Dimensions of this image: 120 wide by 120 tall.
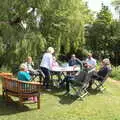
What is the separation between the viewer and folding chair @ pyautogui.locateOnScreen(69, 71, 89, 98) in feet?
41.4

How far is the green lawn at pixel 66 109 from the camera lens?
1032cm

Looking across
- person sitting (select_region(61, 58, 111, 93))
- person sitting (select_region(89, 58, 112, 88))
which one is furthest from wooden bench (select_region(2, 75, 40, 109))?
person sitting (select_region(89, 58, 112, 88))

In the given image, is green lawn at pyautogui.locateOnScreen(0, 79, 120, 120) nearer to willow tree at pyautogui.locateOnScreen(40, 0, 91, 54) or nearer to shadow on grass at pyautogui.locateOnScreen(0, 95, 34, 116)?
shadow on grass at pyautogui.locateOnScreen(0, 95, 34, 116)

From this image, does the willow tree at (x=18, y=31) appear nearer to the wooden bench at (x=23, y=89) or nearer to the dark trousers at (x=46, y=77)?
the dark trousers at (x=46, y=77)

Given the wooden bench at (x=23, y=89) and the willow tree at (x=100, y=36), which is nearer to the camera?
the wooden bench at (x=23, y=89)

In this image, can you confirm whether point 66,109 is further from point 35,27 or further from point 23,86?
point 35,27

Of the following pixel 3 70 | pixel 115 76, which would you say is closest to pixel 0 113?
pixel 3 70

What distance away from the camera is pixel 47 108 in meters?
11.2

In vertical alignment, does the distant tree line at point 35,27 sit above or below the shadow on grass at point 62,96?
above

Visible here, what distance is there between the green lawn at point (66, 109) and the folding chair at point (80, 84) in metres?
0.20

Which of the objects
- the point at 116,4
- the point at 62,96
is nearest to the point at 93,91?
the point at 62,96

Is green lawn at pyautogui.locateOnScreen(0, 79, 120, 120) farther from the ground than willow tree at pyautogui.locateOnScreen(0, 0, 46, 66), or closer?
closer

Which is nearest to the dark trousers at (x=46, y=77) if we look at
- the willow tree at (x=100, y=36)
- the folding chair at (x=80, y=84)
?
the folding chair at (x=80, y=84)

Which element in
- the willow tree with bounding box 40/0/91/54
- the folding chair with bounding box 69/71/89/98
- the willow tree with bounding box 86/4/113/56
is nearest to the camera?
the folding chair with bounding box 69/71/89/98
